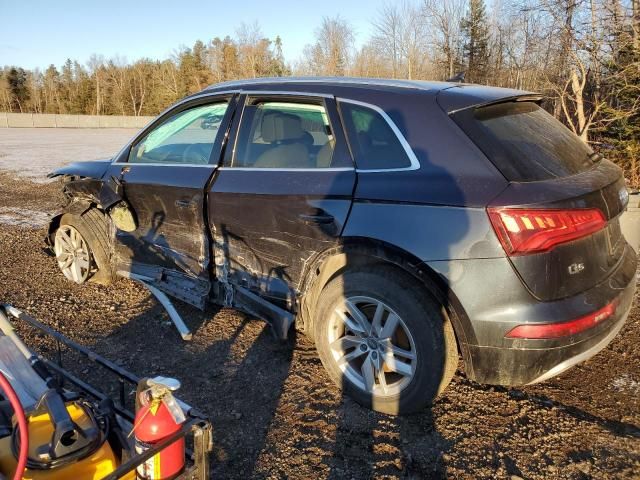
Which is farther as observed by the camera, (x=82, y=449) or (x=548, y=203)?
(x=548, y=203)

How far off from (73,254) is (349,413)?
332cm

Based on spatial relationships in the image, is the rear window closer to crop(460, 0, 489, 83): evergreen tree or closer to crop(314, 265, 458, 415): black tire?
crop(314, 265, 458, 415): black tire

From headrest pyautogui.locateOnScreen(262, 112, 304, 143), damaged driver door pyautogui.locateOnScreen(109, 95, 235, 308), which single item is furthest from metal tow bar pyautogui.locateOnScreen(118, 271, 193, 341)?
headrest pyautogui.locateOnScreen(262, 112, 304, 143)

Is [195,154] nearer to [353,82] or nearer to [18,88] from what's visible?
[353,82]

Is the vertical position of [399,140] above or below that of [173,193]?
above

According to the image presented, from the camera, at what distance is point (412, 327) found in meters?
2.74

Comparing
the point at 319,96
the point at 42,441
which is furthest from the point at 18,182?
the point at 42,441

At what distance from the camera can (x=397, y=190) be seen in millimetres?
2762

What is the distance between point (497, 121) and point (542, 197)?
616mm

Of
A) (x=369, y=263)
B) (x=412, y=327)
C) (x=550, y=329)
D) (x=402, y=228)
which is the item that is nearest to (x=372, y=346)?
(x=412, y=327)

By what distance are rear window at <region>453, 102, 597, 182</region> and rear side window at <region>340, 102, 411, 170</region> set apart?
0.36 metres

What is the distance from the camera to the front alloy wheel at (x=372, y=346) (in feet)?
9.39

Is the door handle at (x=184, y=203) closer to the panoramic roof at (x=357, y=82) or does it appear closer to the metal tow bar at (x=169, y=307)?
the metal tow bar at (x=169, y=307)

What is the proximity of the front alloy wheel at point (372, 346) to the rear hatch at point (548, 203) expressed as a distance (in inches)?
30.1
